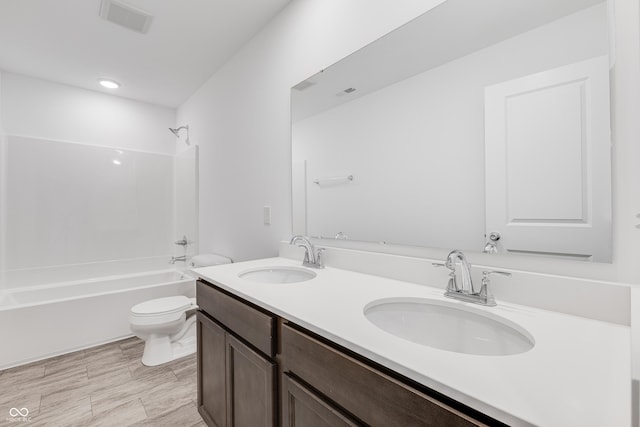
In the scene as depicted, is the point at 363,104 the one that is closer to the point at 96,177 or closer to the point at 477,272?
the point at 477,272

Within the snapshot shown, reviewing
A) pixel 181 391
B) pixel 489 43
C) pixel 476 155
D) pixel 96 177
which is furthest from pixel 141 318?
pixel 489 43

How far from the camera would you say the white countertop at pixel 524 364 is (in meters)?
0.42

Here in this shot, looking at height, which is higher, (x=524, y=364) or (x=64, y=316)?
(x=524, y=364)

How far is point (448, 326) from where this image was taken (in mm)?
917

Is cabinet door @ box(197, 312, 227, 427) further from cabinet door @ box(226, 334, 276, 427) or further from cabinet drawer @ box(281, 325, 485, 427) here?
cabinet drawer @ box(281, 325, 485, 427)

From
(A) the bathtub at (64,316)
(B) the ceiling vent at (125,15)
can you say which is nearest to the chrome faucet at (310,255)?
(A) the bathtub at (64,316)

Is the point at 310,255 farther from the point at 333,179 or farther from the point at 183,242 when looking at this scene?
the point at 183,242

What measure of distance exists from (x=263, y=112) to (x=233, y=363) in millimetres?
1643

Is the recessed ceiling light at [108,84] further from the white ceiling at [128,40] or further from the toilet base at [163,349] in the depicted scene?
the toilet base at [163,349]

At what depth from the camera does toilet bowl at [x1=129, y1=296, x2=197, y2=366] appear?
2068mm

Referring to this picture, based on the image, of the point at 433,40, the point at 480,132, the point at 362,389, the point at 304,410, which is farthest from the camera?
the point at 433,40

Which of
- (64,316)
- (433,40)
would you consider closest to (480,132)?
(433,40)

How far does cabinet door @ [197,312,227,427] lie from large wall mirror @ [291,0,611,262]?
0.79m

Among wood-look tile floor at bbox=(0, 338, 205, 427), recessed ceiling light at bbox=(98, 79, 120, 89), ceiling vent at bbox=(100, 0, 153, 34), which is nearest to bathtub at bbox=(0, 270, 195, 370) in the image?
wood-look tile floor at bbox=(0, 338, 205, 427)
